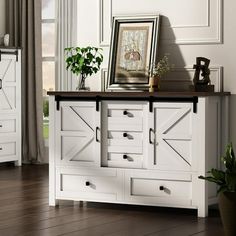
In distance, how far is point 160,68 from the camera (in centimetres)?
576

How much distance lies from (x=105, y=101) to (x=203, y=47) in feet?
2.88

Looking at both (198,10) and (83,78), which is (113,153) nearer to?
(83,78)

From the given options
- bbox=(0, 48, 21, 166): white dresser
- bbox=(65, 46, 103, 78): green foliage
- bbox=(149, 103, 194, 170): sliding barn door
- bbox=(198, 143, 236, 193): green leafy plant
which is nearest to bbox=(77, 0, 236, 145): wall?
bbox=(65, 46, 103, 78): green foliage

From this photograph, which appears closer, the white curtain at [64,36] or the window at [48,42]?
the white curtain at [64,36]

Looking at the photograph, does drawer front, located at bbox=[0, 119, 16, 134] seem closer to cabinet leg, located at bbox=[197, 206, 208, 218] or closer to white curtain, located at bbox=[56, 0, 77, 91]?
white curtain, located at bbox=[56, 0, 77, 91]

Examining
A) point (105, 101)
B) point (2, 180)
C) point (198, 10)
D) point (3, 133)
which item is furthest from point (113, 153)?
point (3, 133)

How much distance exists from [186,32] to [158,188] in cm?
126

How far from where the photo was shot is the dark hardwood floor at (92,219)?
4.76 metres

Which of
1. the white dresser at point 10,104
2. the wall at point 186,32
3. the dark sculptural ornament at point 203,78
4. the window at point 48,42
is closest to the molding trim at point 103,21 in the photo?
the wall at point 186,32

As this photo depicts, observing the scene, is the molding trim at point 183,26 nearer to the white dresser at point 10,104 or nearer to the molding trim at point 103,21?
the molding trim at point 103,21

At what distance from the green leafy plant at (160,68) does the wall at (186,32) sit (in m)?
0.08

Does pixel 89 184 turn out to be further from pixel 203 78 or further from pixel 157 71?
pixel 203 78

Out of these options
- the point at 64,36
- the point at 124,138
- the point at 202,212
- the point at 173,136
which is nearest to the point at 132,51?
the point at 124,138

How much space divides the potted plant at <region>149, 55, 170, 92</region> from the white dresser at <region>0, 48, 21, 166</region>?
267cm
